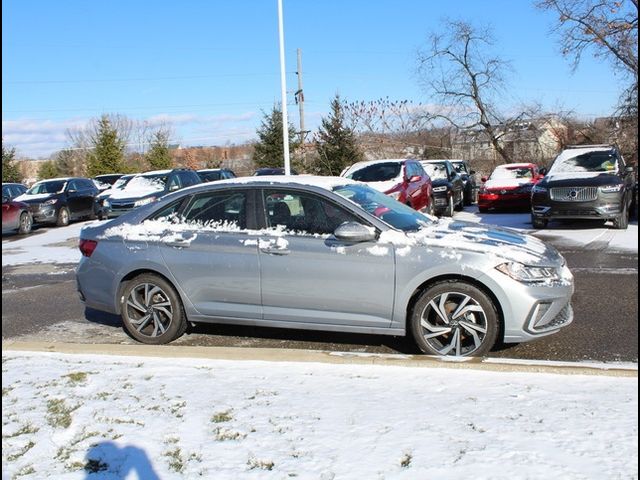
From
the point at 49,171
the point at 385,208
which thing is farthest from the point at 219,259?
the point at 49,171

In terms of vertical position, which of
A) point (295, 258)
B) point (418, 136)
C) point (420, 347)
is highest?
point (418, 136)

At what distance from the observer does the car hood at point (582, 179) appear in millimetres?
13141

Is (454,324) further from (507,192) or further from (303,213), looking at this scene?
(507,192)

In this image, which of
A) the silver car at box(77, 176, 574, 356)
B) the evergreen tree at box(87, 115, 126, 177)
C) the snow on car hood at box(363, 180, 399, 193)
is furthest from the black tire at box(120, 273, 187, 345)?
the evergreen tree at box(87, 115, 126, 177)

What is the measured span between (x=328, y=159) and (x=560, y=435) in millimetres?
26960

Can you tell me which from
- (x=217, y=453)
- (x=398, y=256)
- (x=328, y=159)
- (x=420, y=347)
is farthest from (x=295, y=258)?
(x=328, y=159)

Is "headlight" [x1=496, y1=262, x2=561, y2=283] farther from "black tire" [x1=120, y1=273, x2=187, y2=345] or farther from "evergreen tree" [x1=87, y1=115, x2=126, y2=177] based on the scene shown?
"evergreen tree" [x1=87, y1=115, x2=126, y2=177]

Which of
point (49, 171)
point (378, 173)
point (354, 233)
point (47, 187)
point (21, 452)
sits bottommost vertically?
point (21, 452)

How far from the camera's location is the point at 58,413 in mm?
3877

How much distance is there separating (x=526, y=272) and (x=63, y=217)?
64.0ft

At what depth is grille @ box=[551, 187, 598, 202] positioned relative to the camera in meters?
13.1

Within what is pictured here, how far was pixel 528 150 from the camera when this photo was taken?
A: 3309 centimetres

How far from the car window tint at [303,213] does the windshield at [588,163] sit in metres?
10.7

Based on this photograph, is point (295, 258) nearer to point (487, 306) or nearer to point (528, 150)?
point (487, 306)
